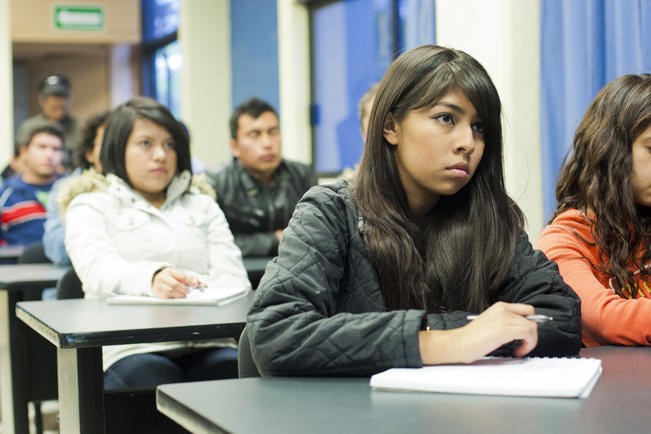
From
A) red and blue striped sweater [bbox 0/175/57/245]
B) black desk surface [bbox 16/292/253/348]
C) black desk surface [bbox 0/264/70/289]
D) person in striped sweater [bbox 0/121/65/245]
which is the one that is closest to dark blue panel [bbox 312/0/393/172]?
person in striped sweater [bbox 0/121/65/245]

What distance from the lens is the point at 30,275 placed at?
3.05m

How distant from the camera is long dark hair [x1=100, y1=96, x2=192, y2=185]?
8.80ft

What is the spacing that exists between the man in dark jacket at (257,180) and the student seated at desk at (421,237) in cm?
254

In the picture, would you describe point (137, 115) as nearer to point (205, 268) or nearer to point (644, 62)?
point (205, 268)

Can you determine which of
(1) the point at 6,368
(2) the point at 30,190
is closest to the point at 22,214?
(2) the point at 30,190

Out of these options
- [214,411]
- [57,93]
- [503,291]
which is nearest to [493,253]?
[503,291]

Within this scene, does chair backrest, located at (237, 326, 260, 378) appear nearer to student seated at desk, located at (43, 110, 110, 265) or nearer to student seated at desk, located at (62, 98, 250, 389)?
student seated at desk, located at (62, 98, 250, 389)

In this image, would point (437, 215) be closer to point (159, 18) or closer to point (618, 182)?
point (618, 182)

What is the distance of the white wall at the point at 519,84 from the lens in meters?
3.16

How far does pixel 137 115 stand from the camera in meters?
2.70

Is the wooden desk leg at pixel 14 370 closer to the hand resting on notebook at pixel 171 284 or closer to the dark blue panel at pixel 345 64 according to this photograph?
the hand resting on notebook at pixel 171 284

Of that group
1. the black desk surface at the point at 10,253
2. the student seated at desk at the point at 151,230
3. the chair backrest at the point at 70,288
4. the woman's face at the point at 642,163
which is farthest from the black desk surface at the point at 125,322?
the black desk surface at the point at 10,253

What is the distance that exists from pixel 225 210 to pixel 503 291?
2733 millimetres

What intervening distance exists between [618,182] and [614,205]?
5cm
